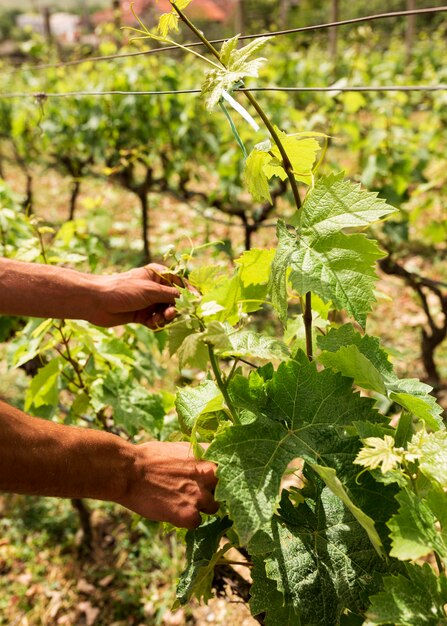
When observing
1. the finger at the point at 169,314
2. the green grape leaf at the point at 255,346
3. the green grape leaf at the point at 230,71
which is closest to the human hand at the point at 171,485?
the green grape leaf at the point at 255,346

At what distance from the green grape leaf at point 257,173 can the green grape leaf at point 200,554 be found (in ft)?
2.28

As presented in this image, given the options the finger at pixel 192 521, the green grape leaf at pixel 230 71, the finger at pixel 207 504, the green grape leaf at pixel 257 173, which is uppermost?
the green grape leaf at pixel 230 71

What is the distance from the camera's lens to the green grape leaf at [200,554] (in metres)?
1.20

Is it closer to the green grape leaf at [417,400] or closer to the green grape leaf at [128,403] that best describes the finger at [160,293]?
the green grape leaf at [128,403]

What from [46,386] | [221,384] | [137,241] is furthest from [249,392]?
[137,241]

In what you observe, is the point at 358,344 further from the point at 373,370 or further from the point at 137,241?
the point at 137,241

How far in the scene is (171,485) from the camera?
1222 mm

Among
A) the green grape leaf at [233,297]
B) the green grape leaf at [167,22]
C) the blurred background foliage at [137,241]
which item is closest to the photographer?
the green grape leaf at [167,22]

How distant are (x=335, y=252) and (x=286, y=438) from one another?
37 cm

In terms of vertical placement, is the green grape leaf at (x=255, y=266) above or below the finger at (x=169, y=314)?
above

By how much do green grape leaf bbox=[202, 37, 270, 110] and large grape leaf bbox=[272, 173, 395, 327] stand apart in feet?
0.80

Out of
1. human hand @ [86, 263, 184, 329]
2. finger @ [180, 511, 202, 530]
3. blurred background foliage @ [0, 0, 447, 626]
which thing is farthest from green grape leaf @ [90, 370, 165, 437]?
finger @ [180, 511, 202, 530]

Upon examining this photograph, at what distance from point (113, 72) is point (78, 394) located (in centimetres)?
483

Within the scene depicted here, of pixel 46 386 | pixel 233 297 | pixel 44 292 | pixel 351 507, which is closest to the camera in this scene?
pixel 351 507
